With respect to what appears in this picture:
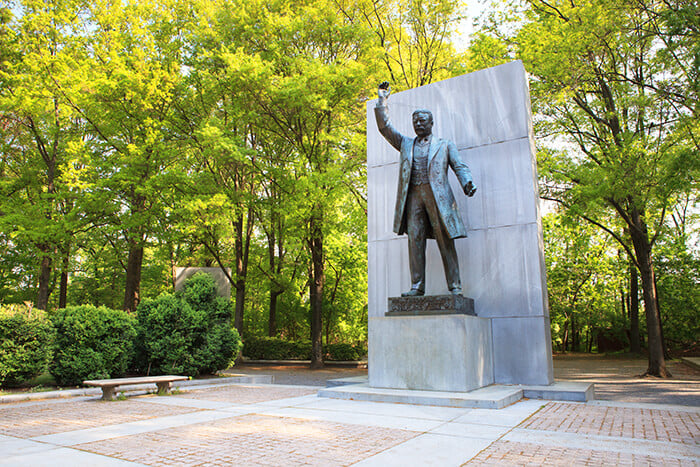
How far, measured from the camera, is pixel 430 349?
7.15m

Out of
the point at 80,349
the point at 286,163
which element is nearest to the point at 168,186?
the point at 286,163

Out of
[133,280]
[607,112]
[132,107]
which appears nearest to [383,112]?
[607,112]

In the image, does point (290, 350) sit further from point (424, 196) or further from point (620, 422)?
point (620, 422)

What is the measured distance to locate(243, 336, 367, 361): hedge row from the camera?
20.3 metres

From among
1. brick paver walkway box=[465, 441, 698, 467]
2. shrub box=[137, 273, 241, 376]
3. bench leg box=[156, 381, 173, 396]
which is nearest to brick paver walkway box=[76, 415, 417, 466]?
brick paver walkway box=[465, 441, 698, 467]

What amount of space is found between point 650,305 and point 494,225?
9153mm

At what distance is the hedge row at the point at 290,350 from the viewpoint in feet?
66.7

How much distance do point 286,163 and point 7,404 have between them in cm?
1235

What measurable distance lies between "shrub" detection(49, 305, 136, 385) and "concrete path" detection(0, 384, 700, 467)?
2.57 metres

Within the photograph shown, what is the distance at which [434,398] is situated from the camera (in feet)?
21.0

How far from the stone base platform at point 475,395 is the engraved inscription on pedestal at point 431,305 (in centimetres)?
120

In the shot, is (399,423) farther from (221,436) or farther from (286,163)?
(286,163)

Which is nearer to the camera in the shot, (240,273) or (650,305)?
(650,305)

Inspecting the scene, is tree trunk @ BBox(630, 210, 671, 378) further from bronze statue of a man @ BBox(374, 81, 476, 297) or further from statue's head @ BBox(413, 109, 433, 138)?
statue's head @ BBox(413, 109, 433, 138)
